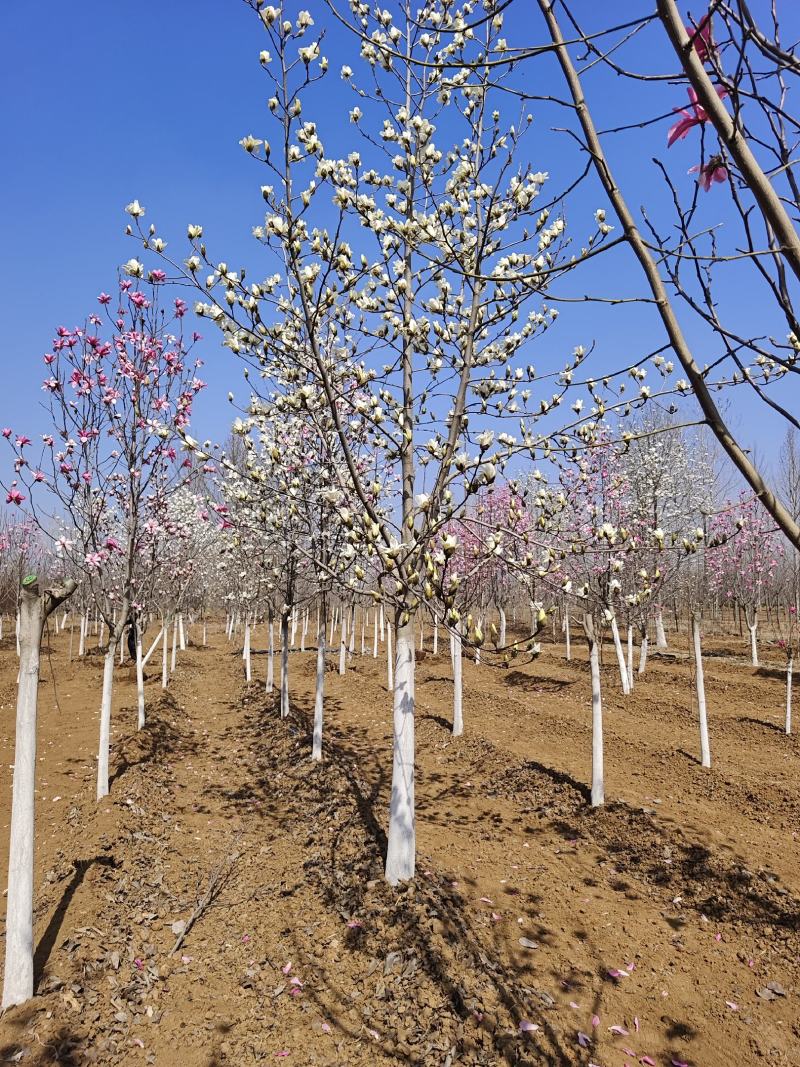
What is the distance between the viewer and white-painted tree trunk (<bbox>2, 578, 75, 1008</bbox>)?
13.3 ft

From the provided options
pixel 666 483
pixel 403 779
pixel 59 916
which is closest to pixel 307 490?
pixel 403 779

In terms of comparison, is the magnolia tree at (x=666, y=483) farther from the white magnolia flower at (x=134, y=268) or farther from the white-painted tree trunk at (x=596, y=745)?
the white magnolia flower at (x=134, y=268)

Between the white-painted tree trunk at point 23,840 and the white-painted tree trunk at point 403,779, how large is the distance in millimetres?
2961

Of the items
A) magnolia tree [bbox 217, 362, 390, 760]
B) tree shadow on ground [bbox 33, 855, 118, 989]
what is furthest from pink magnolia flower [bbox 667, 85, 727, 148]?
tree shadow on ground [bbox 33, 855, 118, 989]

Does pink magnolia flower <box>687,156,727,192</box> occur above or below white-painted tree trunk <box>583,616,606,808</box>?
above

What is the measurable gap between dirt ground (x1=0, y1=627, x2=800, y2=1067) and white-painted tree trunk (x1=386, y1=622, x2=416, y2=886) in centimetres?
20

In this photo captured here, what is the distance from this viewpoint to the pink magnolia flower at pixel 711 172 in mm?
1627

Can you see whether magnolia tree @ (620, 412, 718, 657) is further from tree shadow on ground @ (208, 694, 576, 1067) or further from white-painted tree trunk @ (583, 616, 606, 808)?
tree shadow on ground @ (208, 694, 576, 1067)

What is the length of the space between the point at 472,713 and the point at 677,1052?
1069cm

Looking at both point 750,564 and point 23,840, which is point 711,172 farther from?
point 750,564

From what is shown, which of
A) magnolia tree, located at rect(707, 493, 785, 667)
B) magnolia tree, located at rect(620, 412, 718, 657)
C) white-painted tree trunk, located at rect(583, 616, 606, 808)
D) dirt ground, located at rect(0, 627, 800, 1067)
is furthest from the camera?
magnolia tree, located at rect(707, 493, 785, 667)

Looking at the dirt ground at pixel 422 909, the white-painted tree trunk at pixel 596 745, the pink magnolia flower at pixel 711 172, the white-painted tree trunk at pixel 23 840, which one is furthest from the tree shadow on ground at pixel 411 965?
the pink magnolia flower at pixel 711 172

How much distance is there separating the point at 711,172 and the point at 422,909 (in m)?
5.54

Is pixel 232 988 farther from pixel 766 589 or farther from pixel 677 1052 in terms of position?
pixel 766 589
